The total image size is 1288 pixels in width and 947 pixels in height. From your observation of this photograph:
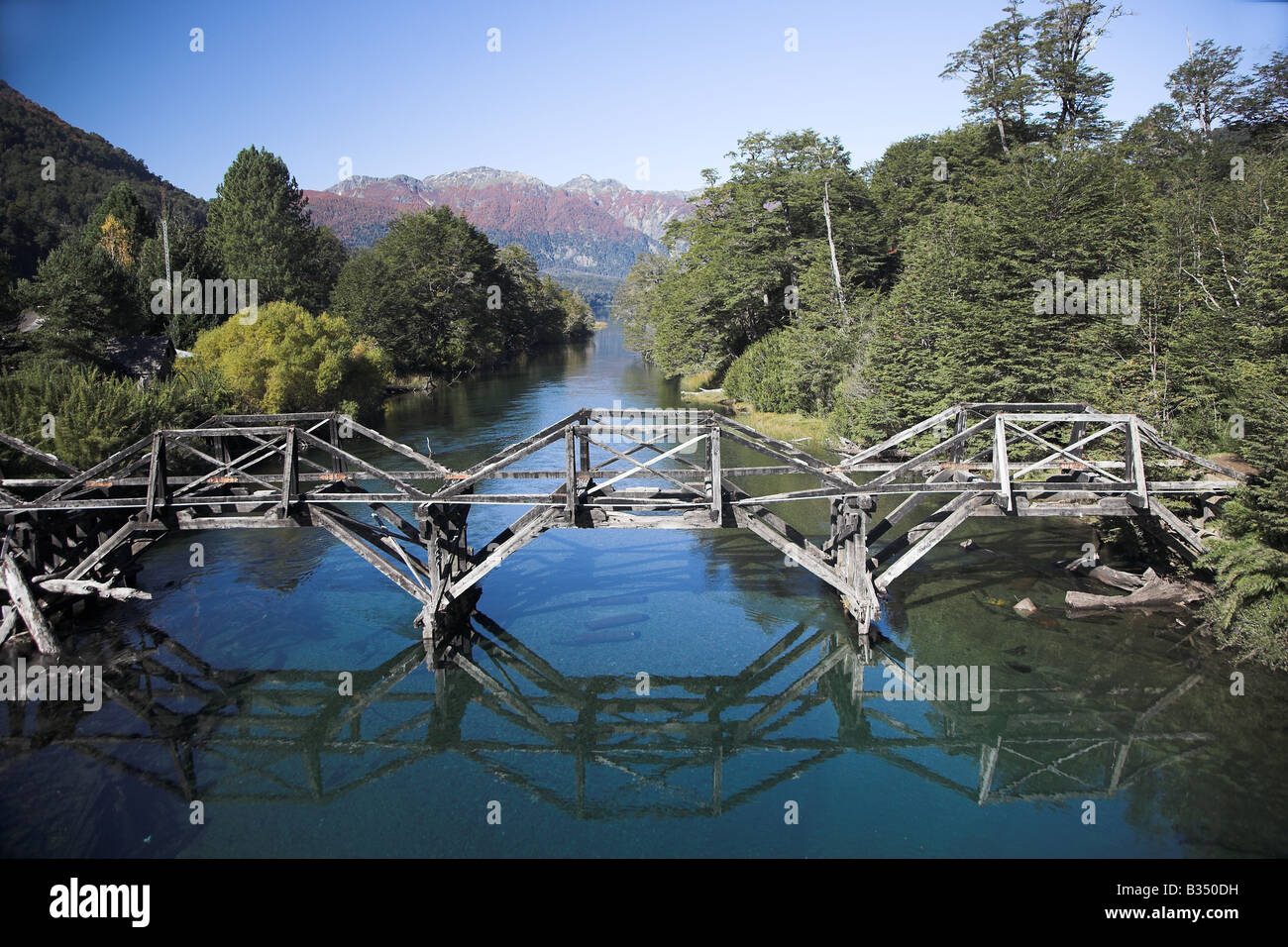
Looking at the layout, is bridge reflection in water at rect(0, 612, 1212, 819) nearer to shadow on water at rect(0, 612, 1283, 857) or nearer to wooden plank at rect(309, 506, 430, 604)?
shadow on water at rect(0, 612, 1283, 857)

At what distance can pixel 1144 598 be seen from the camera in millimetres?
17250

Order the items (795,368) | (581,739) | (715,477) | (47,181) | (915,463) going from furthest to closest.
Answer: (47,181) → (795,368) → (915,463) → (715,477) → (581,739)

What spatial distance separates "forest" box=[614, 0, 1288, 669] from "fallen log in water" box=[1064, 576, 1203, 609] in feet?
5.36

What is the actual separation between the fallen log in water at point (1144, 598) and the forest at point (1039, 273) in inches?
64.3

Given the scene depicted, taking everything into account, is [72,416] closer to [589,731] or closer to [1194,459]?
[589,731]

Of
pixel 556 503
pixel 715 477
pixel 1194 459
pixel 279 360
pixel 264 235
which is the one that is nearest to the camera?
pixel 715 477

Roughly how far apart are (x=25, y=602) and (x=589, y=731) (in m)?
11.5

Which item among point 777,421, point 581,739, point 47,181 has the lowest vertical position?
point 581,739

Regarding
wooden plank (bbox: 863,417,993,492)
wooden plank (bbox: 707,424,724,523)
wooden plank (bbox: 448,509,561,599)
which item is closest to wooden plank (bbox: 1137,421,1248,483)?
wooden plank (bbox: 863,417,993,492)

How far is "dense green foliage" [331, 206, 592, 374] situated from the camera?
205 ft

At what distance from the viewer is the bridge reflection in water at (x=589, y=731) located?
39.6ft

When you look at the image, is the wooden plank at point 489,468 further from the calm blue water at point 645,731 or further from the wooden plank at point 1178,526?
the wooden plank at point 1178,526

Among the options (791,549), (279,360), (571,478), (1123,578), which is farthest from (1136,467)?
(279,360)
